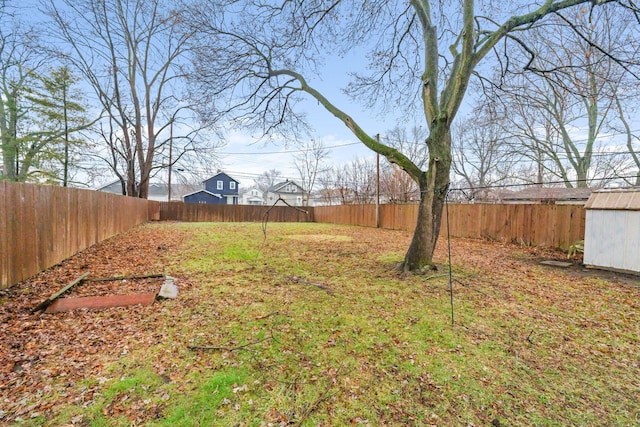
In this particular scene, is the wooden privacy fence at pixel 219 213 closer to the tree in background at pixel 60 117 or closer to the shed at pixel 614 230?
the tree in background at pixel 60 117

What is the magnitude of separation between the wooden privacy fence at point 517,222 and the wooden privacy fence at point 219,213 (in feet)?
33.3

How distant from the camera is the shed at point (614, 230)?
5.02 meters

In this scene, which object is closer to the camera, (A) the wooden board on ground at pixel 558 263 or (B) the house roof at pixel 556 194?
(A) the wooden board on ground at pixel 558 263

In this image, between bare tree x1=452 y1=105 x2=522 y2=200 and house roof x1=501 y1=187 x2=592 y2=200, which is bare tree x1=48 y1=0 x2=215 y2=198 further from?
house roof x1=501 y1=187 x2=592 y2=200

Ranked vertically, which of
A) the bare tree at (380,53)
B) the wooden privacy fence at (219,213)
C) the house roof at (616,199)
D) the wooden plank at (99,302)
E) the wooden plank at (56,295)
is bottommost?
the wooden plank at (99,302)

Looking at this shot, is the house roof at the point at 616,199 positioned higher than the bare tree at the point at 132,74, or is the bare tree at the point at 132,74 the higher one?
the bare tree at the point at 132,74

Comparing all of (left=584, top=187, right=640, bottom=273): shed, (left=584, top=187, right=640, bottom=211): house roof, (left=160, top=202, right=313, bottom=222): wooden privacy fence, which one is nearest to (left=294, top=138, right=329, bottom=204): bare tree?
(left=160, top=202, right=313, bottom=222): wooden privacy fence

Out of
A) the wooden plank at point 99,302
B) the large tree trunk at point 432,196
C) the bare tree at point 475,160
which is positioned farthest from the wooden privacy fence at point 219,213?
the wooden plank at point 99,302

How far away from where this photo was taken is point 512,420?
5.87ft

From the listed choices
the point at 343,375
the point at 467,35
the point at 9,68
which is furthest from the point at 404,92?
the point at 9,68

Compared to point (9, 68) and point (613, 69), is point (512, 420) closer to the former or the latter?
point (613, 69)

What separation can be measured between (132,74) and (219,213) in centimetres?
944

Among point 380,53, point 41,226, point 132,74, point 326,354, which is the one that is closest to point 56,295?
point 41,226

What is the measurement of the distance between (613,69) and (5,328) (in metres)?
9.89
